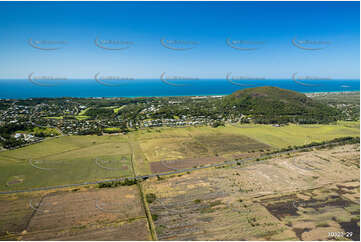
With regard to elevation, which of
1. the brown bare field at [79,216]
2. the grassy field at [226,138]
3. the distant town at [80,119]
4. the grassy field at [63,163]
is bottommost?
the brown bare field at [79,216]

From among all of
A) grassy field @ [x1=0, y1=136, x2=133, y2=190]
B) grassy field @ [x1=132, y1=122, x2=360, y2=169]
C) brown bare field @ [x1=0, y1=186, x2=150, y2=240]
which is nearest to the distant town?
grassy field @ [x1=0, y1=136, x2=133, y2=190]

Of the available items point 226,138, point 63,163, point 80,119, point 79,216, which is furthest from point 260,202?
point 80,119

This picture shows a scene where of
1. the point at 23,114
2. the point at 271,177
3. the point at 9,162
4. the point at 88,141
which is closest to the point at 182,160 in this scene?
the point at 271,177

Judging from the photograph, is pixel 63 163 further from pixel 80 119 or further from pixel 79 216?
pixel 80 119

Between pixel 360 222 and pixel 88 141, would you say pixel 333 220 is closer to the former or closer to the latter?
pixel 360 222

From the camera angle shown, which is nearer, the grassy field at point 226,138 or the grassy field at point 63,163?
the grassy field at point 63,163

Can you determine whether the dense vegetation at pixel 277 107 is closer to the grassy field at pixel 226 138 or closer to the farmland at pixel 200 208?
the grassy field at pixel 226 138

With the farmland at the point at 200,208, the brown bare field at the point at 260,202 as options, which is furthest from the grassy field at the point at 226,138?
the farmland at the point at 200,208
